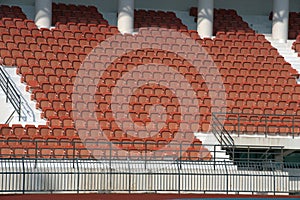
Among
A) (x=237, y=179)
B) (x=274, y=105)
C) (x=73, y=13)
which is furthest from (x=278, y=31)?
(x=237, y=179)

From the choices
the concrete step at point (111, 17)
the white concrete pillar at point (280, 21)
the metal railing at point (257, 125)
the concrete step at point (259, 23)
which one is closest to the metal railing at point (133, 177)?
the metal railing at point (257, 125)

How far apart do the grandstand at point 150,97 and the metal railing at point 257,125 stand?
1.6 inches

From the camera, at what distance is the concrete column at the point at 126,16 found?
28.8m

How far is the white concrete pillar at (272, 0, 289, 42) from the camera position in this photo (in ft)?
98.4

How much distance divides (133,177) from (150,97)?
15.7ft

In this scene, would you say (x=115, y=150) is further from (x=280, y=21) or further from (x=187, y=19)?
(x=280, y=21)

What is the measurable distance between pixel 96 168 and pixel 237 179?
3578mm

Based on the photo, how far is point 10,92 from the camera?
24.6m

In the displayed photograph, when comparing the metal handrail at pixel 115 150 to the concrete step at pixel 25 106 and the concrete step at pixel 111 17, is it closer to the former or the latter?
the concrete step at pixel 25 106

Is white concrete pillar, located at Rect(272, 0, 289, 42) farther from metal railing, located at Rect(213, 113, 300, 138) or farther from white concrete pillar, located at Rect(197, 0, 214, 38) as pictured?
metal railing, located at Rect(213, 113, 300, 138)

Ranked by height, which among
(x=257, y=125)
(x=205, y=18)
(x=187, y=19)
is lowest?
(x=257, y=125)

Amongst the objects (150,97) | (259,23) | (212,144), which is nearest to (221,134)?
(212,144)

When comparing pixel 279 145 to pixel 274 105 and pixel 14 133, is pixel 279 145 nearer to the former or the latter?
pixel 274 105

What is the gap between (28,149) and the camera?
2150 centimetres
